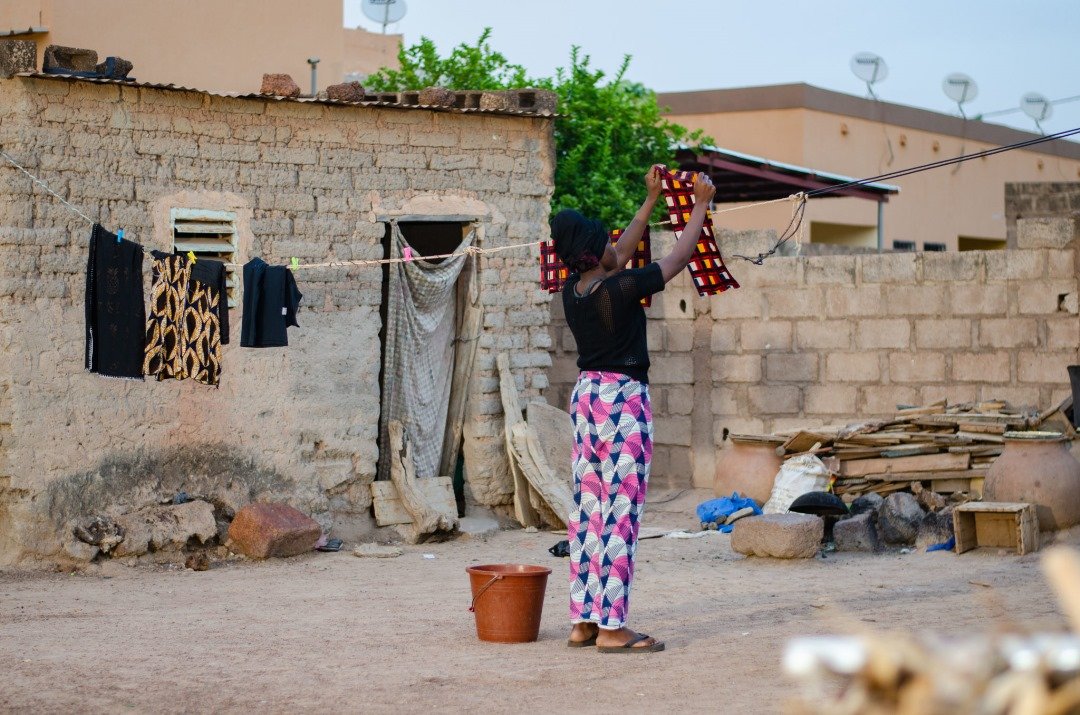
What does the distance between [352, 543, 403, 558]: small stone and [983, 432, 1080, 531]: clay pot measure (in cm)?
412

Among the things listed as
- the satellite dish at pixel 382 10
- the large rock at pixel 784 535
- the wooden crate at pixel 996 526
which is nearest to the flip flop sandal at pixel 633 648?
the large rock at pixel 784 535

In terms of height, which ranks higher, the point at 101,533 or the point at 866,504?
the point at 866,504

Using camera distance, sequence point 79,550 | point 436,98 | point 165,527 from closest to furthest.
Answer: point 79,550 → point 165,527 → point 436,98

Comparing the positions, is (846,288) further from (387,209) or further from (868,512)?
(387,209)

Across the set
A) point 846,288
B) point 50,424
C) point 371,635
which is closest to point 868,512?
point 846,288

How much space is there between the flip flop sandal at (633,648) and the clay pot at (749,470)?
4.59 meters

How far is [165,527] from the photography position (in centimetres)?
894

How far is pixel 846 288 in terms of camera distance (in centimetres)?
1106

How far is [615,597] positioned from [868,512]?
4.02 m

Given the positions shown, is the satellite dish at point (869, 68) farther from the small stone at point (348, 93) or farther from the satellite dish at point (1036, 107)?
the small stone at point (348, 93)

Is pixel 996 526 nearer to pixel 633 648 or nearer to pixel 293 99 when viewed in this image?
pixel 633 648

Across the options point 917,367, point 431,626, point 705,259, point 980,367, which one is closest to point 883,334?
point 917,367

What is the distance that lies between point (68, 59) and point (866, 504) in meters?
6.38

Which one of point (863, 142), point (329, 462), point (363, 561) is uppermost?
point (863, 142)
